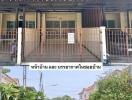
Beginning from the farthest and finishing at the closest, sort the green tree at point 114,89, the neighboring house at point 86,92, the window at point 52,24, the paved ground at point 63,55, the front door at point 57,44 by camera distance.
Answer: the window at point 52,24 < the front door at point 57,44 < the paved ground at point 63,55 < the neighboring house at point 86,92 < the green tree at point 114,89

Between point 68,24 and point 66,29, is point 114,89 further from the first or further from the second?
point 68,24

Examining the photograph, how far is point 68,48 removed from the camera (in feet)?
77.3

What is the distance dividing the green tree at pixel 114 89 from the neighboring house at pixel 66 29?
11.8 ft

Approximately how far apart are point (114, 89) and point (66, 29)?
6588 millimetres

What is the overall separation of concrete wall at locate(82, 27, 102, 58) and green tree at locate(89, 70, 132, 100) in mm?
3840

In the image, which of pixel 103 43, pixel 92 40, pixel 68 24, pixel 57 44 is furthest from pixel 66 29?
pixel 68 24

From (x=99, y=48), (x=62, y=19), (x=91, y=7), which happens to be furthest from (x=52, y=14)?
(x=99, y=48)

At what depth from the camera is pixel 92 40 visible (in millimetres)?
23875

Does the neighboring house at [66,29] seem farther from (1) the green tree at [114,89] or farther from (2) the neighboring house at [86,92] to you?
(1) the green tree at [114,89]

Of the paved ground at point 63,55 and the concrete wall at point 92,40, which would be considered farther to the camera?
the concrete wall at point 92,40

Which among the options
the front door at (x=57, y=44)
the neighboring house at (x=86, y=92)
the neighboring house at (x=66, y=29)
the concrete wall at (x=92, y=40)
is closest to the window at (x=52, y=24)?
the neighboring house at (x=66, y=29)

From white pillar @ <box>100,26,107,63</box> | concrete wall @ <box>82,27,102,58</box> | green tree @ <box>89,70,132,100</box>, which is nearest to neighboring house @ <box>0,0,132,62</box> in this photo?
concrete wall @ <box>82,27,102,58</box>

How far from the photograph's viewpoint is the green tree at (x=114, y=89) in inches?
736

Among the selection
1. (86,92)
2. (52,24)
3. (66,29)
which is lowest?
(86,92)
